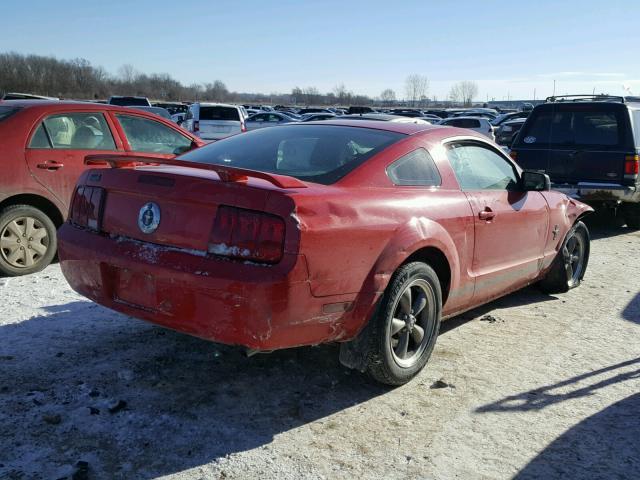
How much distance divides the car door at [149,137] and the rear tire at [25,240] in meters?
1.23

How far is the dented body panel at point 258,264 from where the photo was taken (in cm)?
295

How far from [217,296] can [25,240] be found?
368cm

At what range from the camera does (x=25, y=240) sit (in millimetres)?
5816

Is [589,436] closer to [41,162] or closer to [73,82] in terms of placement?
[41,162]

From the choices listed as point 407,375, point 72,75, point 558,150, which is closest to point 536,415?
point 407,375

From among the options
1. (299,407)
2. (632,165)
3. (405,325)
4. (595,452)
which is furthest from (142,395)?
(632,165)

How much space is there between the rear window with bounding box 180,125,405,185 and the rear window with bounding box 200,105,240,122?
14.9 metres

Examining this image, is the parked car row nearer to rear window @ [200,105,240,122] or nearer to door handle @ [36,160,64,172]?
door handle @ [36,160,64,172]

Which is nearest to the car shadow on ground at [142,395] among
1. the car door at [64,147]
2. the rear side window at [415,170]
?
the rear side window at [415,170]

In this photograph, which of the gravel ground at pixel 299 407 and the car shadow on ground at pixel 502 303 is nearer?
the gravel ground at pixel 299 407

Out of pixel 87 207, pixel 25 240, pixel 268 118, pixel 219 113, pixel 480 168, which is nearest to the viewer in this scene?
pixel 87 207

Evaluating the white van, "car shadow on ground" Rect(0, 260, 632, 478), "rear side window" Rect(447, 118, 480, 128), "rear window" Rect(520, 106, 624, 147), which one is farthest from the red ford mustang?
"rear side window" Rect(447, 118, 480, 128)

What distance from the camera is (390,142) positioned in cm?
393

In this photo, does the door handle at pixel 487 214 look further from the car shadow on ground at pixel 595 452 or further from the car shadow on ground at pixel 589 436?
the car shadow on ground at pixel 595 452
